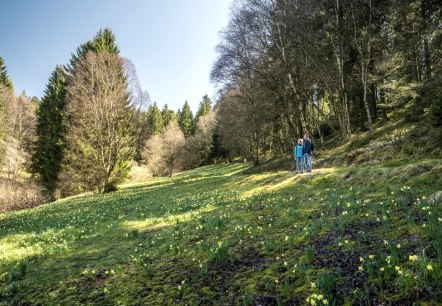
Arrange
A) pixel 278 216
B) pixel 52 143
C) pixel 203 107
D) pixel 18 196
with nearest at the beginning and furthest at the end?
1. pixel 278 216
2. pixel 18 196
3. pixel 52 143
4. pixel 203 107

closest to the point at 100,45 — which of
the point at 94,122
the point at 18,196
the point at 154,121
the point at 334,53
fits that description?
the point at 94,122

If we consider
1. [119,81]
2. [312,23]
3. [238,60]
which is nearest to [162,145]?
[119,81]

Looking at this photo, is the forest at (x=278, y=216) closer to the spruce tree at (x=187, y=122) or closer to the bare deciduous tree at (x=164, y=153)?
the bare deciduous tree at (x=164, y=153)

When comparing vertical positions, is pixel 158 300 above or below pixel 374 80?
below

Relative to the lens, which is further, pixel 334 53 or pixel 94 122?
pixel 94 122

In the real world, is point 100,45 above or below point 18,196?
above

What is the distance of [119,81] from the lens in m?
41.0

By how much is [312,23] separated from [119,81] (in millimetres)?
25096

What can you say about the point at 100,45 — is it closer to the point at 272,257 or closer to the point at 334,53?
the point at 334,53

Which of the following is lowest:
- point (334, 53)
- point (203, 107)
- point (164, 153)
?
point (164, 153)

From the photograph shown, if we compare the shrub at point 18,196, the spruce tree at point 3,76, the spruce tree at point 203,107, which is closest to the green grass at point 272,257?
the shrub at point 18,196

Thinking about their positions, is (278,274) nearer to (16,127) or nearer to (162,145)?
(162,145)

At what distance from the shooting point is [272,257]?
251 inches

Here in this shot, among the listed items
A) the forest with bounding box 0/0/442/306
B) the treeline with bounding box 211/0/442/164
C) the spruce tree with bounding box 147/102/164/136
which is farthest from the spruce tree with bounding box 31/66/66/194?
the spruce tree with bounding box 147/102/164/136
